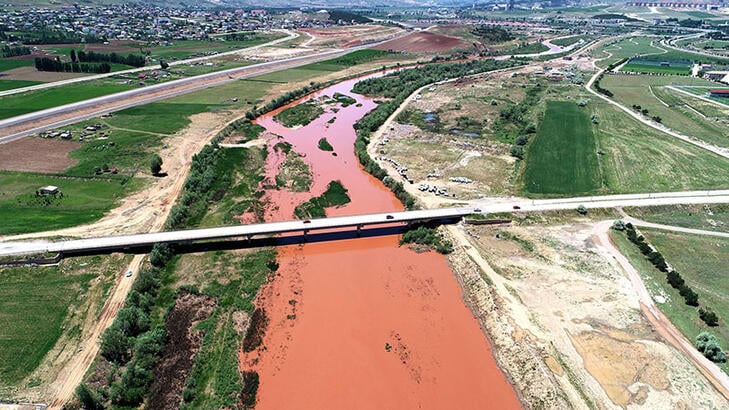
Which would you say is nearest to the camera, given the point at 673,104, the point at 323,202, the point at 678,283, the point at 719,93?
the point at 678,283

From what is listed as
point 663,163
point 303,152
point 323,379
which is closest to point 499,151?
point 663,163

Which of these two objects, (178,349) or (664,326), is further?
(664,326)

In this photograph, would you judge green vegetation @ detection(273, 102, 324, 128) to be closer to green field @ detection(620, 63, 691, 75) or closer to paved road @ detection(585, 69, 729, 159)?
paved road @ detection(585, 69, 729, 159)

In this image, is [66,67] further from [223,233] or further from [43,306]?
[43,306]

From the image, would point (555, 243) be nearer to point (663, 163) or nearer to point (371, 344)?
point (371, 344)

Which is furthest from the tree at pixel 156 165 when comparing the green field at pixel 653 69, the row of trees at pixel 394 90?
the green field at pixel 653 69

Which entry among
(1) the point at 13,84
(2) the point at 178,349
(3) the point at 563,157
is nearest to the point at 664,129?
(3) the point at 563,157

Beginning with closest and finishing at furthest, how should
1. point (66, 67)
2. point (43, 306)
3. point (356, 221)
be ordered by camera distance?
1. point (43, 306)
2. point (356, 221)
3. point (66, 67)
